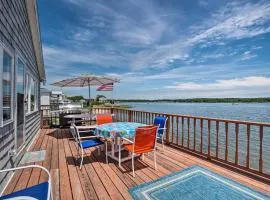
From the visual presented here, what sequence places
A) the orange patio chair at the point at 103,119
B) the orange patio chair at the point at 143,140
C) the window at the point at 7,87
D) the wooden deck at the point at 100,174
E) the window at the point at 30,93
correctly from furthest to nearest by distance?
1. the window at the point at 30,93
2. the orange patio chair at the point at 103,119
3. the orange patio chair at the point at 143,140
4. the window at the point at 7,87
5. the wooden deck at the point at 100,174

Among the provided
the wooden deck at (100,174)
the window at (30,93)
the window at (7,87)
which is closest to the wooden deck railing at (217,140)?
the wooden deck at (100,174)

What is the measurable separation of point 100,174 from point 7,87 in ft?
7.41

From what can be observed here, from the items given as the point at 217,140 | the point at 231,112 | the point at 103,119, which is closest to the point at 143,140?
the point at 217,140

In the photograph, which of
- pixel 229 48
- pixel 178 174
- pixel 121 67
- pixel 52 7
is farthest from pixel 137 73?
pixel 178 174

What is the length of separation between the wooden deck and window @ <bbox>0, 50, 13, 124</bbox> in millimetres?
1149

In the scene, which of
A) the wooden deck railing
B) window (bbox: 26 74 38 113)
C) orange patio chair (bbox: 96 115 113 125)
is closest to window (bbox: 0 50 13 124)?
orange patio chair (bbox: 96 115 113 125)

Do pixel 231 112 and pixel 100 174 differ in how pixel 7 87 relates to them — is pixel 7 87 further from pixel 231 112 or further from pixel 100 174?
pixel 231 112

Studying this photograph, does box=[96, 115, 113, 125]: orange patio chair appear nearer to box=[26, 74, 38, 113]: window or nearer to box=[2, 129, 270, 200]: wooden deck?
box=[2, 129, 270, 200]: wooden deck

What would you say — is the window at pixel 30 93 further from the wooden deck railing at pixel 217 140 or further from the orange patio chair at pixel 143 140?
the orange patio chair at pixel 143 140

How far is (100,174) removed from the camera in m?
3.13

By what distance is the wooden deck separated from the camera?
254 cm

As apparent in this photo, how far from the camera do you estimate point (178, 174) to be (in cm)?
309

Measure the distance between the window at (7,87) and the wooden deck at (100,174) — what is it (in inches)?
45.2

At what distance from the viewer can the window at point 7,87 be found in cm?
285
